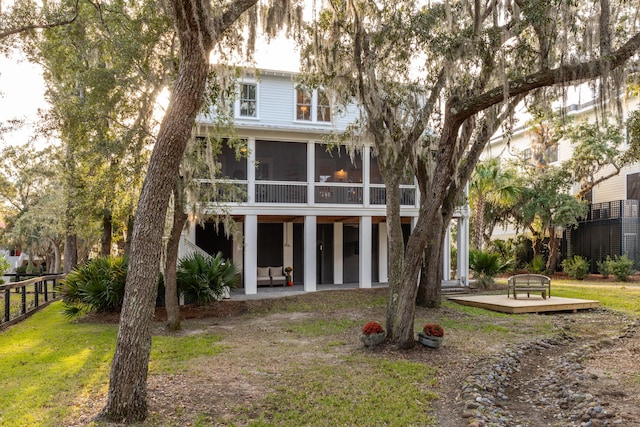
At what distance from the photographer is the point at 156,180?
4.82m

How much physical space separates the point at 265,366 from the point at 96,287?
5.85 m

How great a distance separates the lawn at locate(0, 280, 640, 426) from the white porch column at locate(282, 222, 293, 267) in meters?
5.06

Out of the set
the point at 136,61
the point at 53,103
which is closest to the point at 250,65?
the point at 136,61

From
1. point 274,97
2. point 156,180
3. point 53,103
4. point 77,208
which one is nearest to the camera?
point 156,180

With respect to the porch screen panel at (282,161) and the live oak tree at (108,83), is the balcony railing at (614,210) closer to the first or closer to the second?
the porch screen panel at (282,161)

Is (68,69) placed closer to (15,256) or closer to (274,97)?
(274,97)

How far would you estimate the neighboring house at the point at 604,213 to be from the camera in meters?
20.3

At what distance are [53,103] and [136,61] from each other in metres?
3.17

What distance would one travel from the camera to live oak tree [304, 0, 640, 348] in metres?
7.06

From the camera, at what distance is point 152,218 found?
4766 millimetres

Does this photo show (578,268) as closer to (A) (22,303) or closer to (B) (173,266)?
(B) (173,266)

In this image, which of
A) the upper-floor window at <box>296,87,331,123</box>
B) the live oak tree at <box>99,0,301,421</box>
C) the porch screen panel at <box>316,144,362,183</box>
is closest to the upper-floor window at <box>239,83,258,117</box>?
the upper-floor window at <box>296,87,331,123</box>

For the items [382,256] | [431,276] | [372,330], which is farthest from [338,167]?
[372,330]

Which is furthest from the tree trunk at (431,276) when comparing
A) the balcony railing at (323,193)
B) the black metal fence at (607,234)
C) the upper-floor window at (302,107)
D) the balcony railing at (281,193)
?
the black metal fence at (607,234)
